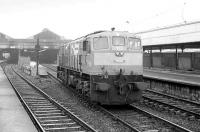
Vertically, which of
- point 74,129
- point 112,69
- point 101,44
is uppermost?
point 101,44

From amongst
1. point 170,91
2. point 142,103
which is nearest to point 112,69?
point 142,103

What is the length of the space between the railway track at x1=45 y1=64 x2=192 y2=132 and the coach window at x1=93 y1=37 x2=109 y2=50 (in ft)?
8.46

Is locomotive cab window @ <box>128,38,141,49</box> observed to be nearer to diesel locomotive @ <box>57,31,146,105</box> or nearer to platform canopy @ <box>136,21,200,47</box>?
diesel locomotive @ <box>57,31,146,105</box>

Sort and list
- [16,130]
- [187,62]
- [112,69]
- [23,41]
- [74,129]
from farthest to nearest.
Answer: [23,41] < [187,62] < [112,69] < [74,129] < [16,130]

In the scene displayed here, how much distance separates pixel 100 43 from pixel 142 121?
404 cm

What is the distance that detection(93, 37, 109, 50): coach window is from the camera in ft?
43.3

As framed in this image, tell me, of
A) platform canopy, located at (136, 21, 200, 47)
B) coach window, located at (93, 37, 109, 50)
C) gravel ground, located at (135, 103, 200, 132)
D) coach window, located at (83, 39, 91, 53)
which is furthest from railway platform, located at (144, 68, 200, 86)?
coach window, located at (83, 39, 91, 53)

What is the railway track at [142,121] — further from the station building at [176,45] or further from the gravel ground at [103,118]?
the station building at [176,45]

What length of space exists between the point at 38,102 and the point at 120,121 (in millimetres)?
5620

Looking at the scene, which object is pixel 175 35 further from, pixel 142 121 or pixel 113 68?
pixel 142 121

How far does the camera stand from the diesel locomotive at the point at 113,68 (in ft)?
42.1

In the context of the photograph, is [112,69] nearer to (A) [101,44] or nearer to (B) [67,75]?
(A) [101,44]

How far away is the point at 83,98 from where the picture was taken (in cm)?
1552

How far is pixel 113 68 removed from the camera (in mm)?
13023
